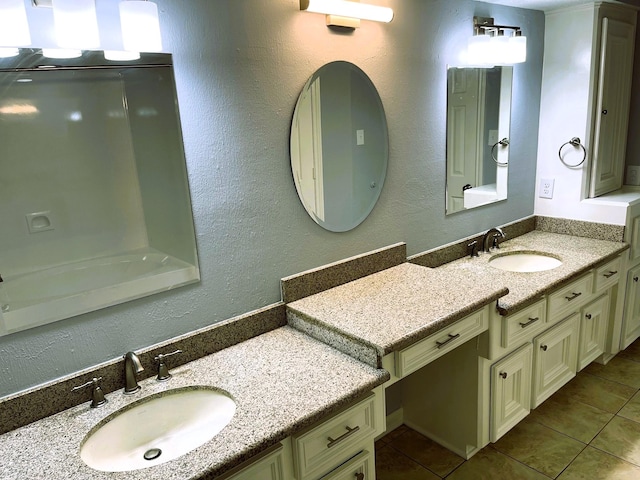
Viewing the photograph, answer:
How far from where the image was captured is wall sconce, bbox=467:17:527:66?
7.14ft

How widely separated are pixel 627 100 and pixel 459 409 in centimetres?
216

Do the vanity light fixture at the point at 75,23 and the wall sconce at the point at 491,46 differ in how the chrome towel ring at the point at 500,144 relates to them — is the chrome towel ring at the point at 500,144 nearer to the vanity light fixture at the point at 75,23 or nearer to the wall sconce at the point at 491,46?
the wall sconce at the point at 491,46

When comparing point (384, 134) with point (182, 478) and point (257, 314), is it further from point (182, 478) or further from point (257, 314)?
point (182, 478)

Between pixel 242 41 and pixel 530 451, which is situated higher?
pixel 242 41

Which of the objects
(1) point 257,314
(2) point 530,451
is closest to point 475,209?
(2) point 530,451

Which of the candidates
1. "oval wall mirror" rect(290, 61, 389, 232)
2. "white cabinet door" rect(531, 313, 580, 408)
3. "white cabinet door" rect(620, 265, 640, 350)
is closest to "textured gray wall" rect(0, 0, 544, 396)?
"oval wall mirror" rect(290, 61, 389, 232)

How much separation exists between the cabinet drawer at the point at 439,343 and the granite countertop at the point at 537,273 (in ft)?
0.44

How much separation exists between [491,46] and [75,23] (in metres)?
1.76

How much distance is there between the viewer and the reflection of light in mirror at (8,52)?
43.7 inches

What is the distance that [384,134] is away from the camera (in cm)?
194

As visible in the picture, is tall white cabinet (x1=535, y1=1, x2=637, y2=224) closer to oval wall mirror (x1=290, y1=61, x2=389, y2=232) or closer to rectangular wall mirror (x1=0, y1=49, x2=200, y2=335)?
oval wall mirror (x1=290, y1=61, x2=389, y2=232)

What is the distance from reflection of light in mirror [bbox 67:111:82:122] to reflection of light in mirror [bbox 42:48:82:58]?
0.47 ft

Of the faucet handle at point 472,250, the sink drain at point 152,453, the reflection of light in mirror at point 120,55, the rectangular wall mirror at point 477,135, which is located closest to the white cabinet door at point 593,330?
the faucet handle at point 472,250

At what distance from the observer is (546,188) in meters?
2.79
